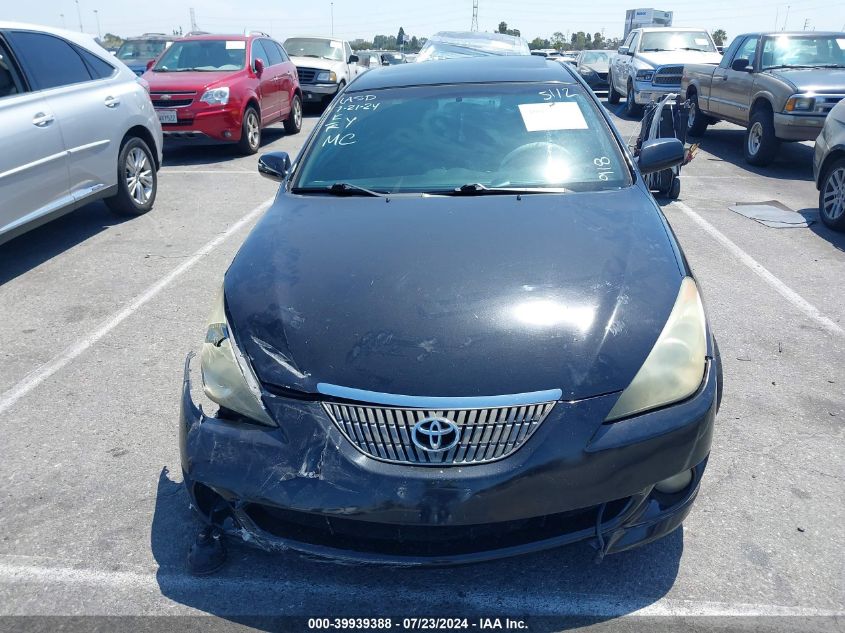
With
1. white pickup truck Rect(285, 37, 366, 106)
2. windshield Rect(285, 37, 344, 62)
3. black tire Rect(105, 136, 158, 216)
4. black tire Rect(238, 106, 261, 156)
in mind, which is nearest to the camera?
black tire Rect(105, 136, 158, 216)

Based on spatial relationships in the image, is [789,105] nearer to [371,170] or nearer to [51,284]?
[371,170]

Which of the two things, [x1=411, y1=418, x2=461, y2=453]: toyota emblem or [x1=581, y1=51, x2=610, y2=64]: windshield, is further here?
[x1=581, y1=51, x2=610, y2=64]: windshield

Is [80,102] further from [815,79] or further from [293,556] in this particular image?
[815,79]

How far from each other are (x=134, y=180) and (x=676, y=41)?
12605mm

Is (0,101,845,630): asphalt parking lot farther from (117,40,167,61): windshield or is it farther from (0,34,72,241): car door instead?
(117,40,167,61): windshield

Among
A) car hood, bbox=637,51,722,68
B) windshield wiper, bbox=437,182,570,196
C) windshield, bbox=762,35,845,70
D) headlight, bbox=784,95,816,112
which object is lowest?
car hood, bbox=637,51,722,68

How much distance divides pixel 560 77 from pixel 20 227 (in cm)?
405

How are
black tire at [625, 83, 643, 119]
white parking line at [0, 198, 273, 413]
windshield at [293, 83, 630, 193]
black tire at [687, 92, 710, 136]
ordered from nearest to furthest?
windshield at [293, 83, 630, 193], white parking line at [0, 198, 273, 413], black tire at [687, 92, 710, 136], black tire at [625, 83, 643, 119]

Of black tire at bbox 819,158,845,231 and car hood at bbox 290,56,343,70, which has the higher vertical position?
black tire at bbox 819,158,845,231

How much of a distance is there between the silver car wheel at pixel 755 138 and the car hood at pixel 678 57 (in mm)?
4782

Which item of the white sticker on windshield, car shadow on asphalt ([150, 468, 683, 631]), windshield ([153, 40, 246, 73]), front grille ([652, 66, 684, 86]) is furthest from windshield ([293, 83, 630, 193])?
front grille ([652, 66, 684, 86])

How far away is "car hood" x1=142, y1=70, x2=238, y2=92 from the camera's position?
10070 mm

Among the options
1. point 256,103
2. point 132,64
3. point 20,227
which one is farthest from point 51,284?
point 132,64

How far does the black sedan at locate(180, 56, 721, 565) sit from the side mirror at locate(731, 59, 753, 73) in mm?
8759
